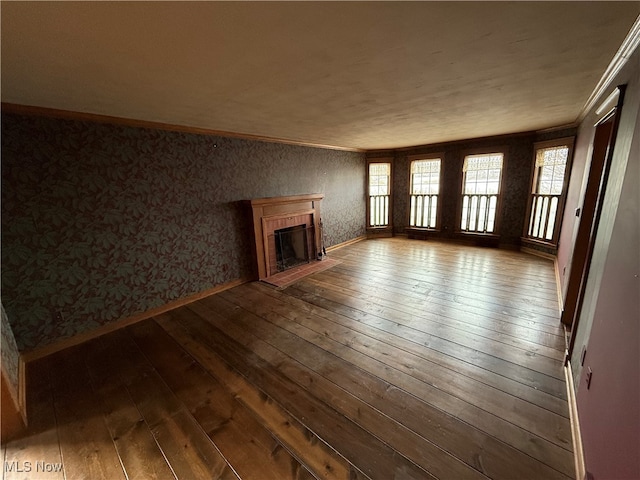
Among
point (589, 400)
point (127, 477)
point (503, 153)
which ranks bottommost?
point (127, 477)

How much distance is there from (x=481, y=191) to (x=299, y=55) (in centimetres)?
510

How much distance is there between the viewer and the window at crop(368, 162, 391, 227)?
6.25 m

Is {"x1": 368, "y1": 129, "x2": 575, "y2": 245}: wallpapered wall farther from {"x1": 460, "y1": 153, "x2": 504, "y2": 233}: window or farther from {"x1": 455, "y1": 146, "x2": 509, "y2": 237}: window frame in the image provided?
{"x1": 460, "y1": 153, "x2": 504, "y2": 233}: window

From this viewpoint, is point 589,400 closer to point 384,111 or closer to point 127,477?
point 127,477

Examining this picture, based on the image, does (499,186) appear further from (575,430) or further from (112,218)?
(112,218)

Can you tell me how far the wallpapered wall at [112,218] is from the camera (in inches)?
84.2

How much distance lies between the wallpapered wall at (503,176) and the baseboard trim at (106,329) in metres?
4.74

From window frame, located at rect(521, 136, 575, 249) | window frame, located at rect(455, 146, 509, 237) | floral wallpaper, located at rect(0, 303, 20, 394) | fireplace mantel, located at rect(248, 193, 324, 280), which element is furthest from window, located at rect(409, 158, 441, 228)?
floral wallpaper, located at rect(0, 303, 20, 394)

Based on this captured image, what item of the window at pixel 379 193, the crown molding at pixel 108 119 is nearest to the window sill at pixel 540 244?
the window at pixel 379 193

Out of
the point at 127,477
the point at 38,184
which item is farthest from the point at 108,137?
the point at 127,477

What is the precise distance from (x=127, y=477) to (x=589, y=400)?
241cm

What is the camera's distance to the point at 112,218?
2.58m

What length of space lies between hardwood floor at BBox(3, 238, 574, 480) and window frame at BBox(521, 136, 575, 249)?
195 cm

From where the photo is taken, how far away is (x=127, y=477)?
133cm
